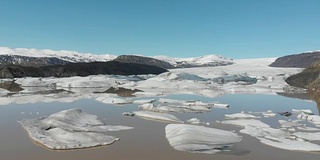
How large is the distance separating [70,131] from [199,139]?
269 cm

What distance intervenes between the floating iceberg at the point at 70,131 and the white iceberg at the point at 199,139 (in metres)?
1.14

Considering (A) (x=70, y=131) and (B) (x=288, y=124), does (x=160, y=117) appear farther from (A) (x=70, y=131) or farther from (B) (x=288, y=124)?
(B) (x=288, y=124)

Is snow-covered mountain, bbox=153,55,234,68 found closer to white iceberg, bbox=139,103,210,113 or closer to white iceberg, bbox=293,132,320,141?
white iceberg, bbox=139,103,210,113

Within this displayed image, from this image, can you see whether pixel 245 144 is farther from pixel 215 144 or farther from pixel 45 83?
pixel 45 83

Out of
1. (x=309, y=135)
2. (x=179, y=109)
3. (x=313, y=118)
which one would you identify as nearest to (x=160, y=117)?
(x=179, y=109)

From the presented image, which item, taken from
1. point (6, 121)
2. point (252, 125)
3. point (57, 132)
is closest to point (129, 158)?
point (57, 132)

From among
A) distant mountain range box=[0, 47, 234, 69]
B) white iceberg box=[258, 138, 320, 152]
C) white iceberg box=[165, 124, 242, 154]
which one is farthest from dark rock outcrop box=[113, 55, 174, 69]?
white iceberg box=[258, 138, 320, 152]

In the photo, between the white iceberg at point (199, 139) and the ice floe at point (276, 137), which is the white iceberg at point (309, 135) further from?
the white iceberg at point (199, 139)

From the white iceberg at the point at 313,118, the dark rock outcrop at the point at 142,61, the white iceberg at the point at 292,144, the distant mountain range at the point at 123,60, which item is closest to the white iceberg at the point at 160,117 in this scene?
the white iceberg at the point at 292,144

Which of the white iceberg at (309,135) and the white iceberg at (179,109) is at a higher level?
the white iceberg at (179,109)

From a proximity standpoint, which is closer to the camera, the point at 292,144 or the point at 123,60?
the point at 292,144

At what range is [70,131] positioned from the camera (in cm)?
618

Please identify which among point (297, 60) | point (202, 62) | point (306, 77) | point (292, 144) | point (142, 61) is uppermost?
point (202, 62)

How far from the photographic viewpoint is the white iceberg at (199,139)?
4.94 meters
